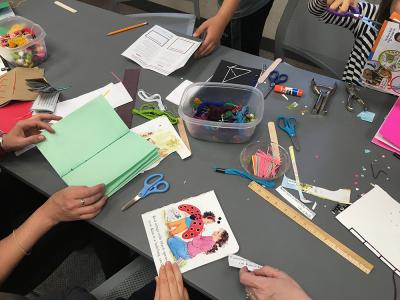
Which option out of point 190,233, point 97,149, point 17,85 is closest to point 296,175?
point 190,233

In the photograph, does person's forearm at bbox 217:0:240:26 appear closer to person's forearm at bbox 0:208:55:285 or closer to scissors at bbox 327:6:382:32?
scissors at bbox 327:6:382:32

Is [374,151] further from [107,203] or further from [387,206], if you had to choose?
[107,203]

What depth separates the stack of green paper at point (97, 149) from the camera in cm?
95

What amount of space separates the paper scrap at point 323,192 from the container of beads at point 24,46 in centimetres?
105

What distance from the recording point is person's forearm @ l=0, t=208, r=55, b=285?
87 centimetres

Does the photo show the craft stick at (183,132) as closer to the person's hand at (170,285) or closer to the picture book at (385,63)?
the person's hand at (170,285)

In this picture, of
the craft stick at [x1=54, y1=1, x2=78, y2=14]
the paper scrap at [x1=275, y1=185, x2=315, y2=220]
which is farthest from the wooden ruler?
the craft stick at [x1=54, y1=1, x2=78, y2=14]

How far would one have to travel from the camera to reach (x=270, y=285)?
721 mm

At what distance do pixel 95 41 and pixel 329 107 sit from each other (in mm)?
969

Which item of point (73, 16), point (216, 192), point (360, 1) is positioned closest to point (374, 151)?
point (216, 192)

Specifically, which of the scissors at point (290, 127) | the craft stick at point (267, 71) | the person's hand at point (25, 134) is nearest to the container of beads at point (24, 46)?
the person's hand at point (25, 134)

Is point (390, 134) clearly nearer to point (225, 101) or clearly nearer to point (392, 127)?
point (392, 127)

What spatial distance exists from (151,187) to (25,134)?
0.45 meters

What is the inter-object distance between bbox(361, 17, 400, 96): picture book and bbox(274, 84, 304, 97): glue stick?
0.19m
